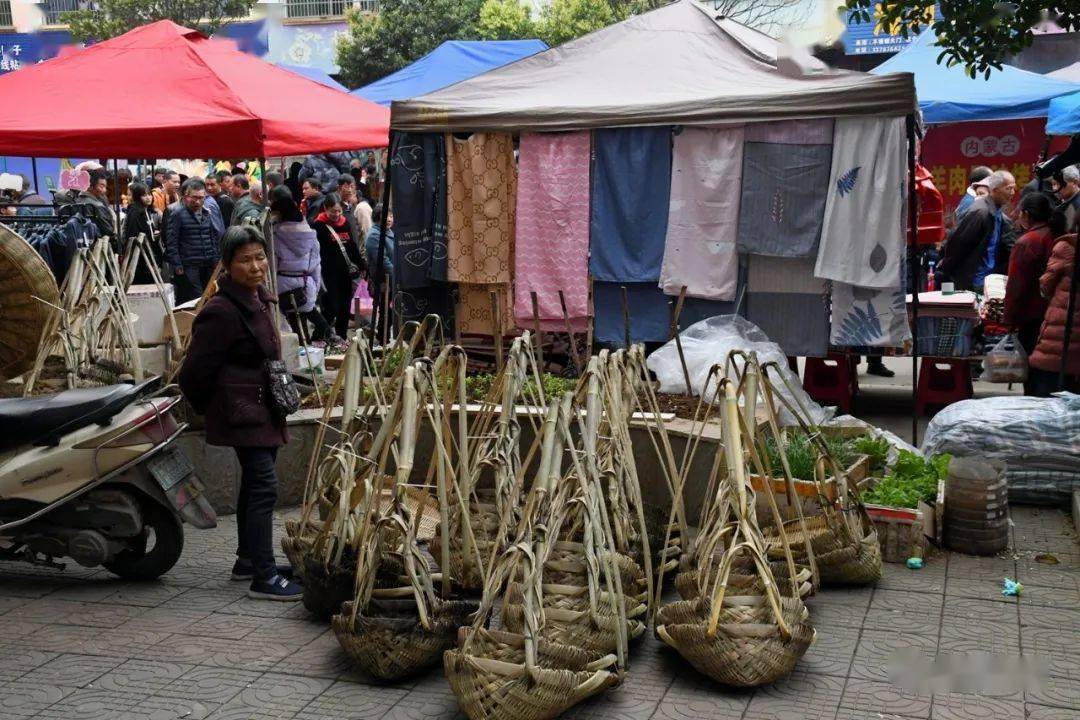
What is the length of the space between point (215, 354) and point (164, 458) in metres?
0.72

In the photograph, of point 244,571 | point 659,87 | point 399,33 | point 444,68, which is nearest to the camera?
point 244,571

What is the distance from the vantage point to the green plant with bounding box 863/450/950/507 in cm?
605

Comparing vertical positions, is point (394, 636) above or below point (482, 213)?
below

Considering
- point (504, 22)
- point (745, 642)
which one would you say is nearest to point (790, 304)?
point (745, 642)

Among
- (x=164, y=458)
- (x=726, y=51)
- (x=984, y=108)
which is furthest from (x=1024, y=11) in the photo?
(x=984, y=108)

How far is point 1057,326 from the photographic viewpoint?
802 cm

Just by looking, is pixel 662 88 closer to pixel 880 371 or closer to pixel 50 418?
pixel 880 371

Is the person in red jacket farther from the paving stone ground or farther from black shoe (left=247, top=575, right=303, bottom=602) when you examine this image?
black shoe (left=247, top=575, right=303, bottom=602)

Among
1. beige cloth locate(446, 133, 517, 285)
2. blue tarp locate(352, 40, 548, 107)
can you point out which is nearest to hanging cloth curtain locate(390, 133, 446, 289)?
beige cloth locate(446, 133, 517, 285)

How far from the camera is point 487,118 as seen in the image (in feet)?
27.7

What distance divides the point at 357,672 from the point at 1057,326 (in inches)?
221

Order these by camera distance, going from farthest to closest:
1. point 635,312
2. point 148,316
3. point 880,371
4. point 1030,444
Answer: point 880,371 → point 635,312 → point 148,316 → point 1030,444

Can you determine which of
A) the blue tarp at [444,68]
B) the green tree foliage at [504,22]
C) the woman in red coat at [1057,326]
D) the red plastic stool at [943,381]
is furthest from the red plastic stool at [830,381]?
the green tree foliage at [504,22]

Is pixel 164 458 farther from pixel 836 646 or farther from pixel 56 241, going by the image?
pixel 56 241
